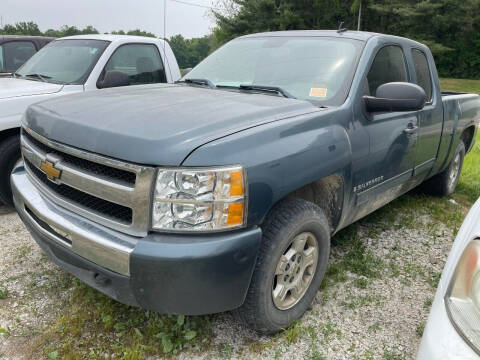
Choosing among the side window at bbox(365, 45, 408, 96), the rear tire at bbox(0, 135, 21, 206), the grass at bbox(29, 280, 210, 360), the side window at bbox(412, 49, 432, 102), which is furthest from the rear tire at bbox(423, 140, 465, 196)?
the rear tire at bbox(0, 135, 21, 206)

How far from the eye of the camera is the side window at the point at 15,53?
21.1ft

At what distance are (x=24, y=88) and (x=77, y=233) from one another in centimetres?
272

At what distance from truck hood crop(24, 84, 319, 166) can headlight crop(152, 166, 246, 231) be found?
0.09 meters

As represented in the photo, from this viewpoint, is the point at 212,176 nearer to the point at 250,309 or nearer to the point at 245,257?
the point at 245,257

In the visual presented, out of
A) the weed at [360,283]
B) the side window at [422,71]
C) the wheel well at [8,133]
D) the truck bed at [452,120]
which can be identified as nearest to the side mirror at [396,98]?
the side window at [422,71]

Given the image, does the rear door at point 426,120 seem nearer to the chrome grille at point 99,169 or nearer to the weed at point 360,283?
the weed at point 360,283

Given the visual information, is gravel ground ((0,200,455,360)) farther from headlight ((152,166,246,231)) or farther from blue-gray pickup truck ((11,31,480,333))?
headlight ((152,166,246,231))

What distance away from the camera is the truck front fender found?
1.89 meters

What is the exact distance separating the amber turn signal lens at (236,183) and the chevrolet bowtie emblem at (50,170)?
983 millimetres

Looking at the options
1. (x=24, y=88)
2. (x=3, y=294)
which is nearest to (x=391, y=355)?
(x=3, y=294)

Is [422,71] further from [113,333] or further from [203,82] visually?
[113,333]

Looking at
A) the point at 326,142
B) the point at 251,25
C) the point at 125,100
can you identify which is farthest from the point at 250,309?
the point at 251,25

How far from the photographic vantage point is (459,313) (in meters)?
1.28

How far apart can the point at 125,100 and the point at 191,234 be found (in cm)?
109
